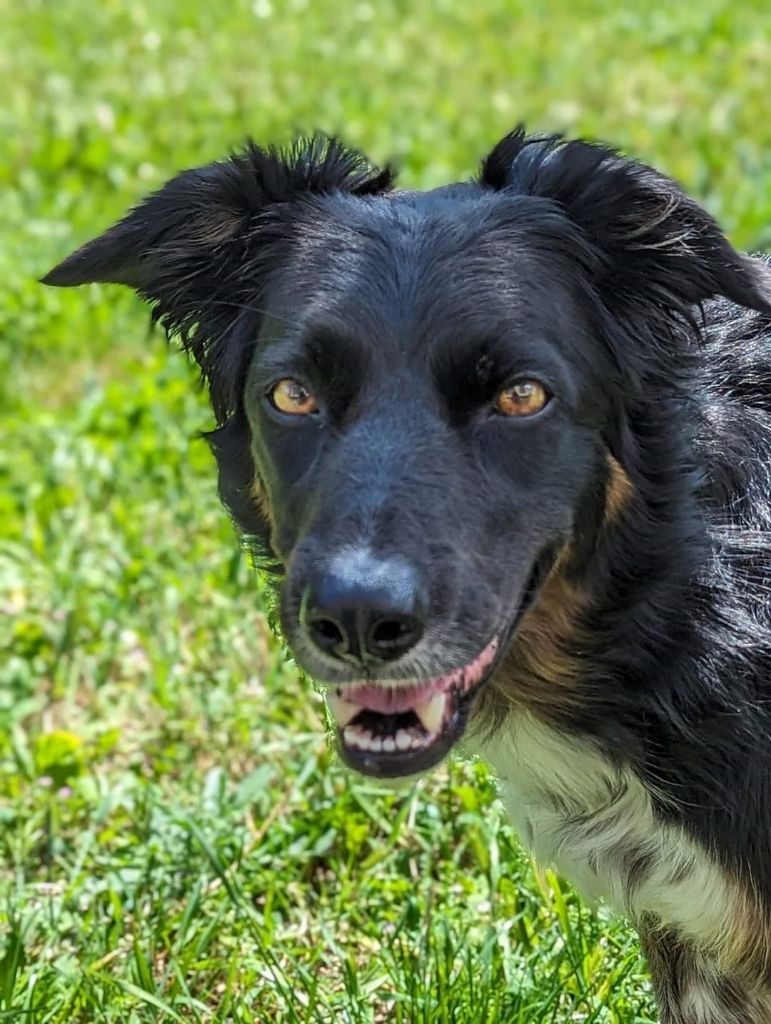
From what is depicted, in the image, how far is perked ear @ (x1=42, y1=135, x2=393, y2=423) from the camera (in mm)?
3373

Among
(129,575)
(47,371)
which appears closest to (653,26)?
(47,371)

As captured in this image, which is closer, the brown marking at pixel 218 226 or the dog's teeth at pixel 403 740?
the dog's teeth at pixel 403 740

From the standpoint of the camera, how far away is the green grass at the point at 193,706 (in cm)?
364

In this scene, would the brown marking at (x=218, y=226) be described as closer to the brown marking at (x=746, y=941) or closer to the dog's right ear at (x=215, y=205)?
the dog's right ear at (x=215, y=205)

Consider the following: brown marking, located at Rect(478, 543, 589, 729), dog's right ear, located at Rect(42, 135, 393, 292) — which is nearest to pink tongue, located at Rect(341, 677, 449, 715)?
brown marking, located at Rect(478, 543, 589, 729)

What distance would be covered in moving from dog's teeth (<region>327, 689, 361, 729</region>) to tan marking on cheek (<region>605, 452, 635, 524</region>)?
2.21 feet

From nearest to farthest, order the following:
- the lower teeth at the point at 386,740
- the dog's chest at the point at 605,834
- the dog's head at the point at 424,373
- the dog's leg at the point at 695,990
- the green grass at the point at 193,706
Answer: the dog's head at the point at 424,373 < the lower teeth at the point at 386,740 < the dog's chest at the point at 605,834 < the dog's leg at the point at 695,990 < the green grass at the point at 193,706

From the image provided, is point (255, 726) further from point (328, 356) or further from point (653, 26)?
point (653, 26)

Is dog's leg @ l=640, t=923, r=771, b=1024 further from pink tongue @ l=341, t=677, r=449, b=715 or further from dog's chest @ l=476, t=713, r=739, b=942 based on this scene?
pink tongue @ l=341, t=677, r=449, b=715

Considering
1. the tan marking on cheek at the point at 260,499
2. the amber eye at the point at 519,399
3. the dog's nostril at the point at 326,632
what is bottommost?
the tan marking on cheek at the point at 260,499

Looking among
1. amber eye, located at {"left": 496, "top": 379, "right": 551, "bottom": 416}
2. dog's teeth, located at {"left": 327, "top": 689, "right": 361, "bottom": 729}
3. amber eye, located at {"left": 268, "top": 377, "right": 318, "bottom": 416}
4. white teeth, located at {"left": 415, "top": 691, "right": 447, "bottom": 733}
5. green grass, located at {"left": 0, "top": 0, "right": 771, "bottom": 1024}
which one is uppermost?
amber eye, located at {"left": 496, "top": 379, "right": 551, "bottom": 416}

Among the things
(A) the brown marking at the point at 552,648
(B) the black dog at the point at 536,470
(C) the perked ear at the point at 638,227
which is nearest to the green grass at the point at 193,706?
(B) the black dog at the point at 536,470

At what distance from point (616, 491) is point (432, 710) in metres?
0.63

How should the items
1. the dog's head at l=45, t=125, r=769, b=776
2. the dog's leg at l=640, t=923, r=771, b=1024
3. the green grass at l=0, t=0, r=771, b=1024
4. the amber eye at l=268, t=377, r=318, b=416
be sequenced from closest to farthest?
the dog's head at l=45, t=125, r=769, b=776, the amber eye at l=268, t=377, r=318, b=416, the dog's leg at l=640, t=923, r=771, b=1024, the green grass at l=0, t=0, r=771, b=1024
